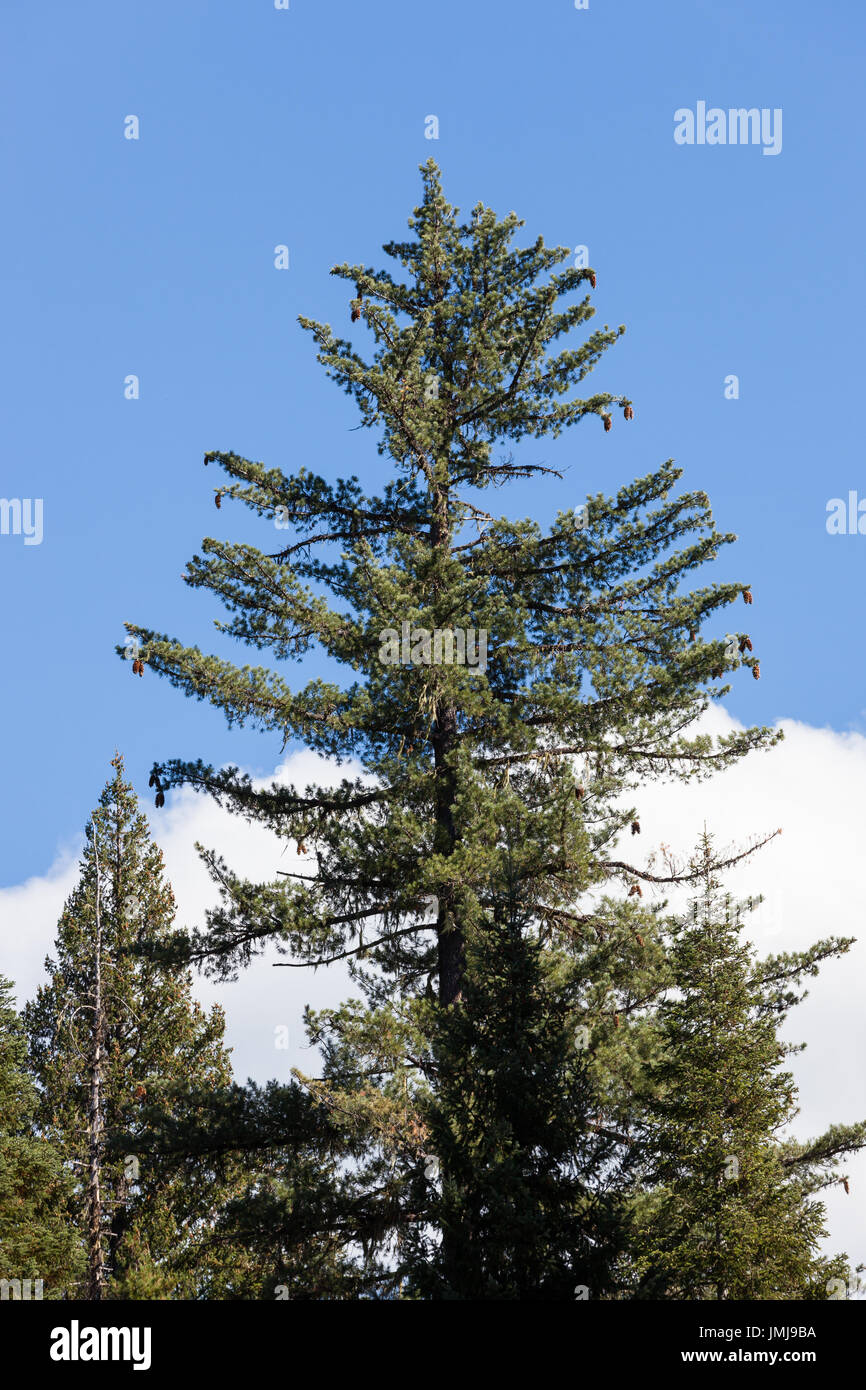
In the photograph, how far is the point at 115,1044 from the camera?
97.1 feet

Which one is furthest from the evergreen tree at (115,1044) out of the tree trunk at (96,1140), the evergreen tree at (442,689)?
the evergreen tree at (442,689)

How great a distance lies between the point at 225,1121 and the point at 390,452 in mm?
9959

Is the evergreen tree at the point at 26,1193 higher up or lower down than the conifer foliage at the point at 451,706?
lower down

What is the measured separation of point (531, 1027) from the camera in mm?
13258

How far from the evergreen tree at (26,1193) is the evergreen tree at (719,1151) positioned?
40.3 feet

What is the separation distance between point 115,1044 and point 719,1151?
1913 centimetres

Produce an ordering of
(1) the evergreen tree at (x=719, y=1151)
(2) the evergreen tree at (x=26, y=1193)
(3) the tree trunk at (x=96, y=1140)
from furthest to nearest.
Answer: (3) the tree trunk at (x=96, y=1140)
(2) the evergreen tree at (x=26, y=1193)
(1) the evergreen tree at (x=719, y=1151)

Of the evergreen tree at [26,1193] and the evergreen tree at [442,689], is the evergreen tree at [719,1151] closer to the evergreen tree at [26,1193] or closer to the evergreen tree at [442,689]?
the evergreen tree at [442,689]

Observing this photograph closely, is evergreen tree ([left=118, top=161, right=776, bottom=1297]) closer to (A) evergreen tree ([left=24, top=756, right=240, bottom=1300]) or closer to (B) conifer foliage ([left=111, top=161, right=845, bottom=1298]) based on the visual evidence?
(B) conifer foliage ([left=111, top=161, right=845, bottom=1298])

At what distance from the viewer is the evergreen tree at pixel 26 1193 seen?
22.5 metres

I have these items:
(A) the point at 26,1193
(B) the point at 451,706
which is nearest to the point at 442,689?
(B) the point at 451,706

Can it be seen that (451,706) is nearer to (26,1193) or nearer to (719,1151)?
(719,1151)
